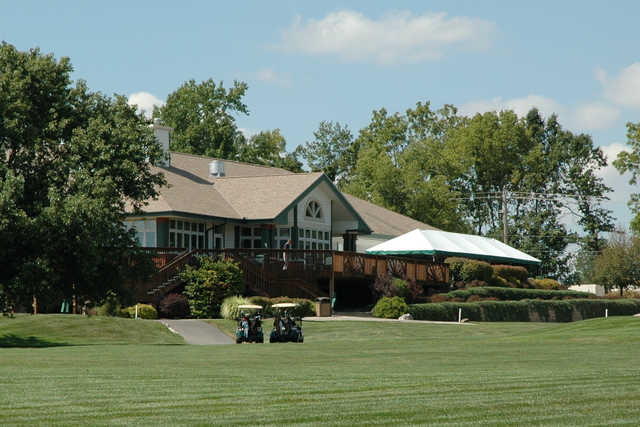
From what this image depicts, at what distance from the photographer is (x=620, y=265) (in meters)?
77.5

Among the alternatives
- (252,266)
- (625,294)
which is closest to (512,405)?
(252,266)

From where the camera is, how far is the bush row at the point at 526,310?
142 ft

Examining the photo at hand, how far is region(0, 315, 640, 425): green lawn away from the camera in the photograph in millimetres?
10133

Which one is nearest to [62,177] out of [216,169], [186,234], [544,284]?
[186,234]

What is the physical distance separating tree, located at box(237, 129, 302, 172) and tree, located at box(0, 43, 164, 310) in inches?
1980

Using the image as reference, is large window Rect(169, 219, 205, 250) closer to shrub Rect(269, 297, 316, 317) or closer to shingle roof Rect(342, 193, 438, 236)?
shrub Rect(269, 297, 316, 317)

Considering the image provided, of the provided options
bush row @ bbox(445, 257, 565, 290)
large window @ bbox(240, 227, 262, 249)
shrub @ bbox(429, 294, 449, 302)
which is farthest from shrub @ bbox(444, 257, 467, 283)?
large window @ bbox(240, 227, 262, 249)

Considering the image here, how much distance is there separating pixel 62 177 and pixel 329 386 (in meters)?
18.1

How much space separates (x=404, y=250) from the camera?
49.3 m

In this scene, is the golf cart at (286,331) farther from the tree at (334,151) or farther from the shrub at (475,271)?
the tree at (334,151)

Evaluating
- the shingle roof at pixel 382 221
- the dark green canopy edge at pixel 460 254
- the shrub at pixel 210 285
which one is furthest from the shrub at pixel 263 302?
the shingle roof at pixel 382 221

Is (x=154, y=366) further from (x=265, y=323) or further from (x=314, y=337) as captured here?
(x=265, y=323)

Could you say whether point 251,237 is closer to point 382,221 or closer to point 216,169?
point 216,169

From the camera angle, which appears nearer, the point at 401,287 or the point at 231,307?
the point at 231,307
